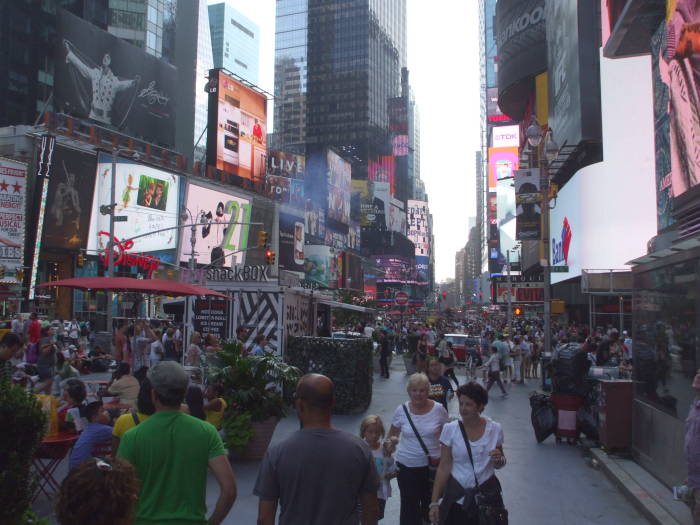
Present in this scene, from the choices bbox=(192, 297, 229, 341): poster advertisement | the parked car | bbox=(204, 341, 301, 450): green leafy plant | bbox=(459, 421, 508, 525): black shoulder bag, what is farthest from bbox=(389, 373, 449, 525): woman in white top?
the parked car

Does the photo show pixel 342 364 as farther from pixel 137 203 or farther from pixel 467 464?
pixel 137 203

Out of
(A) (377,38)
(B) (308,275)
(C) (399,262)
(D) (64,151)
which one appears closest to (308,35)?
(A) (377,38)

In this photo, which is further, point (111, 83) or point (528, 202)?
point (111, 83)

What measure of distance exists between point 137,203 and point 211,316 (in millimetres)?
33835

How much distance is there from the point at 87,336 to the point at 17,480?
1340 inches

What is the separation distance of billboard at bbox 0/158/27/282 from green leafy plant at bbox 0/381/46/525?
3874 centimetres

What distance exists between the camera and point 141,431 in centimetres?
386

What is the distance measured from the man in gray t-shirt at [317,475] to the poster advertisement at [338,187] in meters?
94.5

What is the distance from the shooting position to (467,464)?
5078mm

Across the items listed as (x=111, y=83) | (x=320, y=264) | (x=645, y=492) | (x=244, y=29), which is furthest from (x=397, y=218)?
(x=645, y=492)

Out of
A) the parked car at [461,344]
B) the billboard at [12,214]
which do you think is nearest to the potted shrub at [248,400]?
the parked car at [461,344]

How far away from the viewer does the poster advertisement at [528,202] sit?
20766 millimetres

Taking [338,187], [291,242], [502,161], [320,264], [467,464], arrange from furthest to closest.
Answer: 1. [338,187]
2. [320,264]
3. [502,161]
4. [291,242]
5. [467,464]

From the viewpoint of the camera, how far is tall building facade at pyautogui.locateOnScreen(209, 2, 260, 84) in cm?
17125
